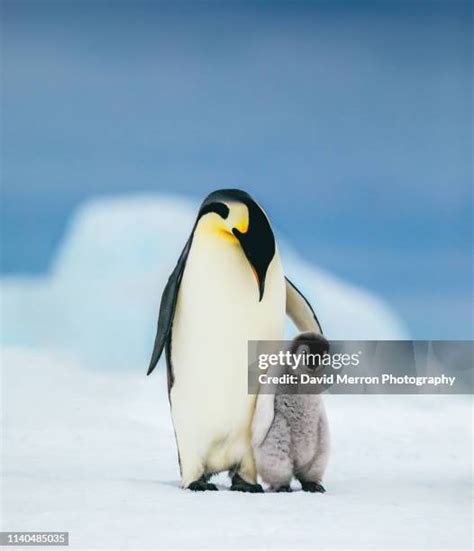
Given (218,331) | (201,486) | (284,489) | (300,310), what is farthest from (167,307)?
(284,489)

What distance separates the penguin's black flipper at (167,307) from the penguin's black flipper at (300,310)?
423mm

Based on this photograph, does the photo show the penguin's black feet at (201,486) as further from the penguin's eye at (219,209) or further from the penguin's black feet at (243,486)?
the penguin's eye at (219,209)

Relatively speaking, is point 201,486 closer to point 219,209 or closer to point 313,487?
point 313,487

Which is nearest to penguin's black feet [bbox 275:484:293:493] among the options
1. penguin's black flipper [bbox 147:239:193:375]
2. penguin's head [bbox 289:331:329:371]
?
penguin's head [bbox 289:331:329:371]

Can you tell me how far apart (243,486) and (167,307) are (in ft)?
2.20

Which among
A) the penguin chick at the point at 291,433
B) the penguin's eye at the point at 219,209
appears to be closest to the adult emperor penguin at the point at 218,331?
the penguin's eye at the point at 219,209

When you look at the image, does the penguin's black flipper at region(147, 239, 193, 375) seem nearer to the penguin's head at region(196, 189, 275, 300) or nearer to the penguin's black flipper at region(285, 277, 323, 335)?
the penguin's head at region(196, 189, 275, 300)

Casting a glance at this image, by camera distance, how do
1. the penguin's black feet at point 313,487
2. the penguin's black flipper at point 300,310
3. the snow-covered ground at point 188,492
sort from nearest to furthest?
the snow-covered ground at point 188,492 → the penguin's black feet at point 313,487 → the penguin's black flipper at point 300,310

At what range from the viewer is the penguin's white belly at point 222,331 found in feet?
11.1

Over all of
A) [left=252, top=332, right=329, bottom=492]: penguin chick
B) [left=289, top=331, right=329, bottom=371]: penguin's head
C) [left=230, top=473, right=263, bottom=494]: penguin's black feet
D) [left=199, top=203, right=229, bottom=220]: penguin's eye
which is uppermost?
[left=199, top=203, right=229, bottom=220]: penguin's eye

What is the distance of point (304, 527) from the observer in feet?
9.43

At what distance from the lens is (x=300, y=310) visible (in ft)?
11.9

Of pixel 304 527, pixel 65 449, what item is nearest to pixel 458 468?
pixel 304 527

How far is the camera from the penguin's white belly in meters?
3.37
